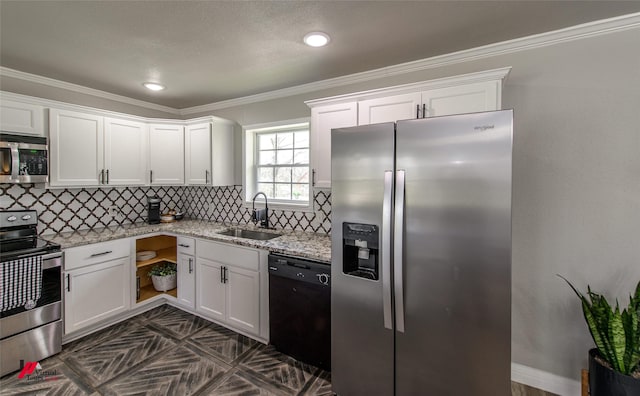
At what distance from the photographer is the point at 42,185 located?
2.77m

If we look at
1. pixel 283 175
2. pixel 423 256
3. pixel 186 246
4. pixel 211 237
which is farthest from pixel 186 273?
→ pixel 423 256

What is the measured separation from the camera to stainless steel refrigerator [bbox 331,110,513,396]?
1.43m

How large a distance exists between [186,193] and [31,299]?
6.84 ft

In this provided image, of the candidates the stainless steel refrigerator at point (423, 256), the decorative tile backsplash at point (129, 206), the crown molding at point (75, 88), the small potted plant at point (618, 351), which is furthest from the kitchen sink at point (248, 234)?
the small potted plant at point (618, 351)

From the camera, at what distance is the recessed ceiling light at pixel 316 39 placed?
193 cm

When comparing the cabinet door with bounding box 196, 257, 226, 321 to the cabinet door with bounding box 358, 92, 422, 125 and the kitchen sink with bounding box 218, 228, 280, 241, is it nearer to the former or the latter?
the kitchen sink with bounding box 218, 228, 280, 241

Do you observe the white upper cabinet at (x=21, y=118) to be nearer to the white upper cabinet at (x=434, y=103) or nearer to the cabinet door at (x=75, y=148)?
the cabinet door at (x=75, y=148)

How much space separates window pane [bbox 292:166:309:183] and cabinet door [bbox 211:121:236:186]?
871mm

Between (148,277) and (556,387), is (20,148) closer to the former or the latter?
(148,277)

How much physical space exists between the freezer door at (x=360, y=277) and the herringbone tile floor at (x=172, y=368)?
42 centimetres

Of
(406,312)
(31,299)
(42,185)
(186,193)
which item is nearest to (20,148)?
(42,185)

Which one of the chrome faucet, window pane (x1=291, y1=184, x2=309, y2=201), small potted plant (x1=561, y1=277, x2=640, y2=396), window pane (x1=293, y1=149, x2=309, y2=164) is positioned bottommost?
small potted plant (x1=561, y1=277, x2=640, y2=396)

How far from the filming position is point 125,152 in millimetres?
3193

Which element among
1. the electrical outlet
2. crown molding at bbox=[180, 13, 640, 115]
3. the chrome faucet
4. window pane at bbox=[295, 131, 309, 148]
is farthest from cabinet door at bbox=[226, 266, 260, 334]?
crown molding at bbox=[180, 13, 640, 115]
